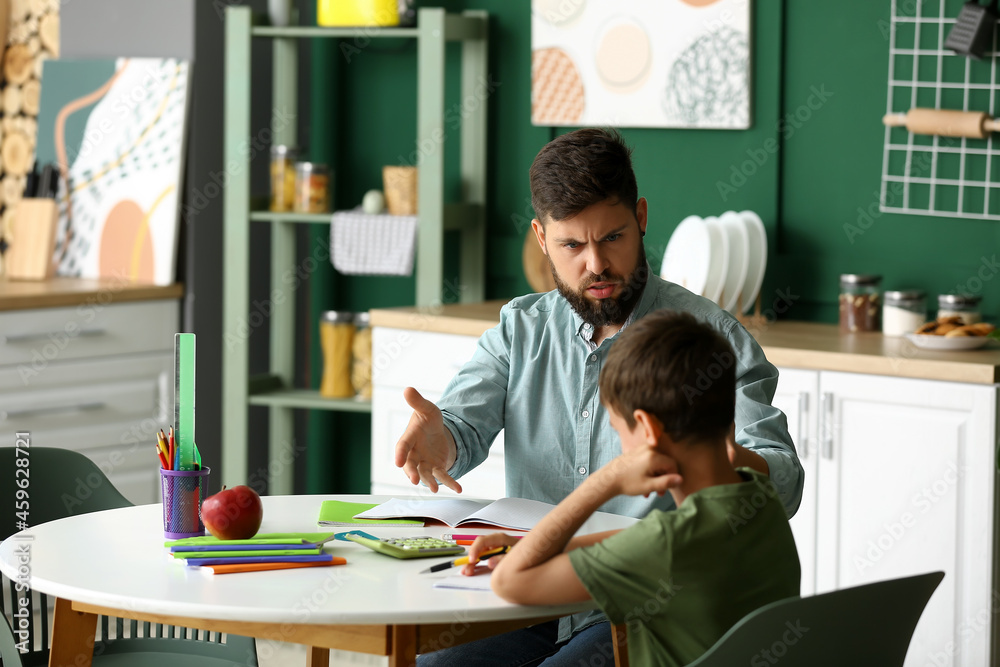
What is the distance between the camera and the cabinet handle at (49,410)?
11.5ft

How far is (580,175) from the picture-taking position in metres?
1.94

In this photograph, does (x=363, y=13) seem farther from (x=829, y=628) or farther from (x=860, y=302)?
(x=829, y=628)

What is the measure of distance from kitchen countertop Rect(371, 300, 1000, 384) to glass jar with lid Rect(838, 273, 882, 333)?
0.04 metres

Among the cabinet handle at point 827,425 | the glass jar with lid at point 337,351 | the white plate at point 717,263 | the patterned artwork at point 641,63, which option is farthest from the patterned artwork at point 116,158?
the cabinet handle at point 827,425

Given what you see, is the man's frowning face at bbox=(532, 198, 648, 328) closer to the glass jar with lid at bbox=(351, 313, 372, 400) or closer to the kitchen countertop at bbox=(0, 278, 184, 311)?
the glass jar with lid at bbox=(351, 313, 372, 400)

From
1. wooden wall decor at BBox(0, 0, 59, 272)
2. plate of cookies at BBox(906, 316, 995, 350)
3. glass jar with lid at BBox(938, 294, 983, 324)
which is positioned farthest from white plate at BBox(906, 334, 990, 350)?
wooden wall decor at BBox(0, 0, 59, 272)

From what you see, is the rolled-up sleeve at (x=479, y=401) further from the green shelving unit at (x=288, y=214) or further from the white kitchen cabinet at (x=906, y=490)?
the green shelving unit at (x=288, y=214)

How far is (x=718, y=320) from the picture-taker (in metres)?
2.04

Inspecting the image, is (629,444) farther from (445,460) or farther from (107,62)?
(107,62)

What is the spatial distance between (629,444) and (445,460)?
55cm

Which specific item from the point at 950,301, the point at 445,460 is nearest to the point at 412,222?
the point at 950,301

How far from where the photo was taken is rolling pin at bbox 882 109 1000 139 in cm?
301

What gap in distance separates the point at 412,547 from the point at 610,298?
1.83ft

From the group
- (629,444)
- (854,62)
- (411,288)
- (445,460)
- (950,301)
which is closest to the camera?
(629,444)
